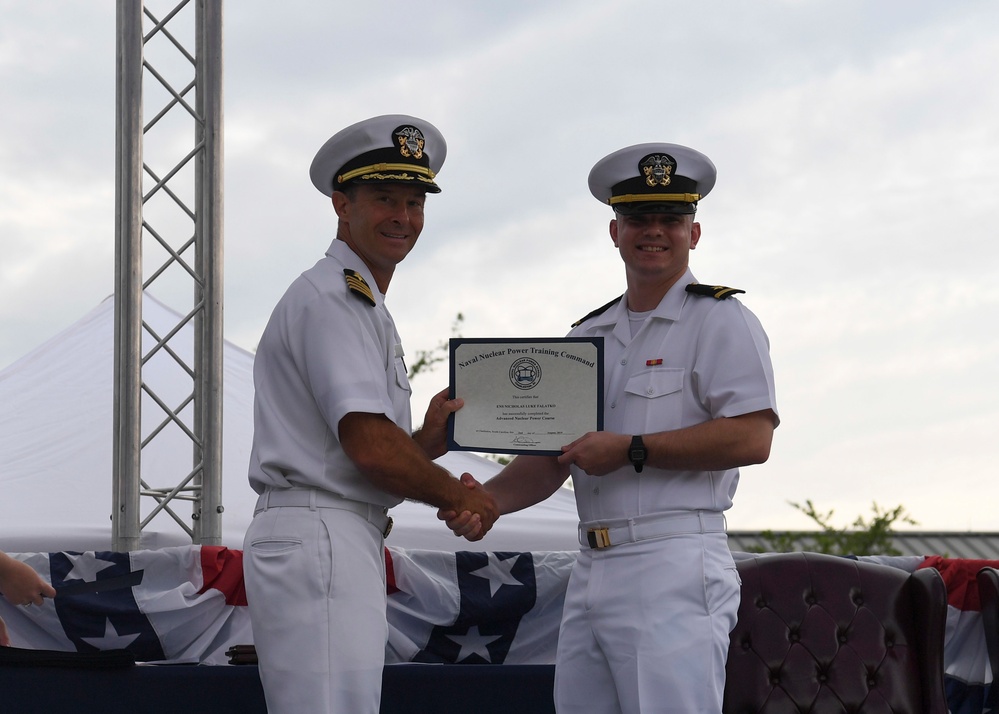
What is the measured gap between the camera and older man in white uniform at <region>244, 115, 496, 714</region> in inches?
94.7

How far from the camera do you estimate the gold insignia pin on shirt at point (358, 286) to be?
8.50ft

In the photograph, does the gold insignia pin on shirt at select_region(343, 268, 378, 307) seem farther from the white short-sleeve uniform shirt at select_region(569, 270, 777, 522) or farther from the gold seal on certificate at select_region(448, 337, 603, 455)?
the white short-sleeve uniform shirt at select_region(569, 270, 777, 522)

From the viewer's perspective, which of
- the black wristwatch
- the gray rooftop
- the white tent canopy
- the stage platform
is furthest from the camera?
the gray rooftop

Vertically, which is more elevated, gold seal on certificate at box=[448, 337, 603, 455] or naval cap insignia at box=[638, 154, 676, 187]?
naval cap insignia at box=[638, 154, 676, 187]

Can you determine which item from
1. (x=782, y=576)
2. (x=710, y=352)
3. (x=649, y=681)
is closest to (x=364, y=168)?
(x=710, y=352)

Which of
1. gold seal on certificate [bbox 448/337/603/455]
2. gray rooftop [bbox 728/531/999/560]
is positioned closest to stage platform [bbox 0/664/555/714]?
gold seal on certificate [bbox 448/337/603/455]

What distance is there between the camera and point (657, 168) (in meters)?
2.93

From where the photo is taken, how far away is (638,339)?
9.34 feet

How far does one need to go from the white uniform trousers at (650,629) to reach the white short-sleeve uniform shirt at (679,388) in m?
0.11

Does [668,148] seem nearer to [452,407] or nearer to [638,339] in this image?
[638,339]

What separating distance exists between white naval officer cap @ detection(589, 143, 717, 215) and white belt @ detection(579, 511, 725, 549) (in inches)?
29.8

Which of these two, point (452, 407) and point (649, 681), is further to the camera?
point (452, 407)

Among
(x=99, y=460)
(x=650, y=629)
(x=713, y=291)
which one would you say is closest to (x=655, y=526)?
(x=650, y=629)

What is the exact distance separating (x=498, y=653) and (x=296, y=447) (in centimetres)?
189
